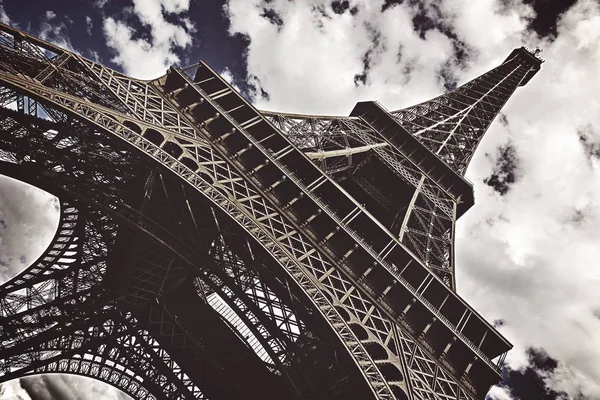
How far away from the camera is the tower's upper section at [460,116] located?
98.1ft

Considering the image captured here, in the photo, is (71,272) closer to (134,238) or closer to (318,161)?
(134,238)

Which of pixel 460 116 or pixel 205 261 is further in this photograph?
pixel 460 116

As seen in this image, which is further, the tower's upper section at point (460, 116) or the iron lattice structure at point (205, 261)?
the tower's upper section at point (460, 116)

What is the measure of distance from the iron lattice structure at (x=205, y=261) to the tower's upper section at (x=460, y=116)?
Answer: 9.34 metres

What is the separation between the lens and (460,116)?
113 ft

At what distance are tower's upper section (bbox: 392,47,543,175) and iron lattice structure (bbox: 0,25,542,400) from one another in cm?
934

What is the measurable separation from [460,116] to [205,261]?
28.0 m

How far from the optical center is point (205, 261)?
547 inches

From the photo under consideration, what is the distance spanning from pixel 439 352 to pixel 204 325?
35.0 ft

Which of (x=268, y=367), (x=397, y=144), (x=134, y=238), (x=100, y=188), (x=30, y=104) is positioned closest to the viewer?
(x=30, y=104)

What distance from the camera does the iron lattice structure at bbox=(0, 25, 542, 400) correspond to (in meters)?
12.2

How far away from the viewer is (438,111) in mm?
34219

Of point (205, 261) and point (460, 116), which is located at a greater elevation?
point (460, 116)

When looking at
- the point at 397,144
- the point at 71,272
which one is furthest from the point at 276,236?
the point at 397,144
